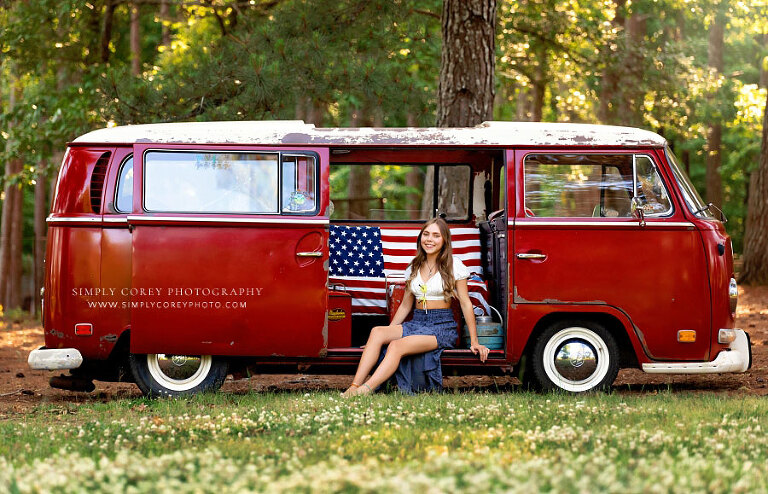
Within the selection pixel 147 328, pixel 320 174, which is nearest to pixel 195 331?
pixel 147 328

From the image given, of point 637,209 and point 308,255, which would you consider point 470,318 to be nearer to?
point 308,255

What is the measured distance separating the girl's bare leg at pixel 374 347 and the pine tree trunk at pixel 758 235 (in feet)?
34.1

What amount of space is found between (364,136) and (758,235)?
35.0 feet

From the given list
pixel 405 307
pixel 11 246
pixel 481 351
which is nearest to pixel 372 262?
pixel 405 307

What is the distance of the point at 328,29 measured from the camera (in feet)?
49.2

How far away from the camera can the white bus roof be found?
27.5 ft

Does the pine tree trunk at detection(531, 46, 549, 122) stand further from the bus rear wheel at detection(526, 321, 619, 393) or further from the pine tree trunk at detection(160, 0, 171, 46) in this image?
the bus rear wheel at detection(526, 321, 619, 393)

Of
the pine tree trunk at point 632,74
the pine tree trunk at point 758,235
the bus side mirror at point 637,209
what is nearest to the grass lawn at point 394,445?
the bus side mirror at point 637,209

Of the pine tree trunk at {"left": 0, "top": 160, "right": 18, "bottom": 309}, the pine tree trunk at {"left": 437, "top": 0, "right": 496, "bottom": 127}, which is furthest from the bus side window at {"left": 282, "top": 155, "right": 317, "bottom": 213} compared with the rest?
the pine tree trunk at {"left": 0, "top": 160, "right": 18, "bottom": 309}

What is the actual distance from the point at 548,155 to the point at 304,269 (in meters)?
2.28

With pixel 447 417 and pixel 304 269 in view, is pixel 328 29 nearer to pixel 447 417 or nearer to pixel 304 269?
pixel 304 269

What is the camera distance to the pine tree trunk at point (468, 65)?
12.6m

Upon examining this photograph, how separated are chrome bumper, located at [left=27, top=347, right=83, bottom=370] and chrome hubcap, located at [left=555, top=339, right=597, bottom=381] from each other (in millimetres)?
4005

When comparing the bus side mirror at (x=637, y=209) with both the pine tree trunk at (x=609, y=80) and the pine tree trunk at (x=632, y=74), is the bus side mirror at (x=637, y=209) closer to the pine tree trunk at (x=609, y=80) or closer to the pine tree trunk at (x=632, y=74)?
the pine tree trunk at (x=609, y=80)
